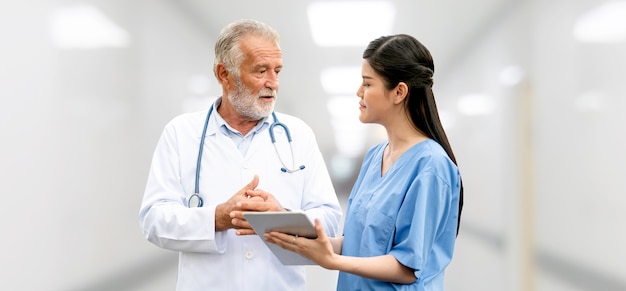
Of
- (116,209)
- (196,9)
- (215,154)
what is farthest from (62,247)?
(196,9)

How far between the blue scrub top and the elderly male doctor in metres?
0.17

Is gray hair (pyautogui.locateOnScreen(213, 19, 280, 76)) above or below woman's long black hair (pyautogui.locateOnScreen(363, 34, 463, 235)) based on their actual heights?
above

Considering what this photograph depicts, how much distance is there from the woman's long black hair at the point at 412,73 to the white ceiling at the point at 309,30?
1560 millimetres

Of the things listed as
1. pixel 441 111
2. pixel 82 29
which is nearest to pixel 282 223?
pixel 82 29

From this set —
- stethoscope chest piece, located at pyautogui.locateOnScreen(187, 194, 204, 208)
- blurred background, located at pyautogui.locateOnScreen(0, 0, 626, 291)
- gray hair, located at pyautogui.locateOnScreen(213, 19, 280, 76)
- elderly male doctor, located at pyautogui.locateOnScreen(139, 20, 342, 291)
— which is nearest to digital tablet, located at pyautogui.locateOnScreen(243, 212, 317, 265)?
elderly male doctor, located at pyautogui.locateOnScreen(139, 20, 342, 291)

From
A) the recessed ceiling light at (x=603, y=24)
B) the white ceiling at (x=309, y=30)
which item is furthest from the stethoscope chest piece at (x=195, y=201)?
the recessed ceiling light at (x=603, y=24)

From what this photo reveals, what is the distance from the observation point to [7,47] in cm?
169

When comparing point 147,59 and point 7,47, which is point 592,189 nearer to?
point 147,59

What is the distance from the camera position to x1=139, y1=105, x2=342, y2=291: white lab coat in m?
1.37

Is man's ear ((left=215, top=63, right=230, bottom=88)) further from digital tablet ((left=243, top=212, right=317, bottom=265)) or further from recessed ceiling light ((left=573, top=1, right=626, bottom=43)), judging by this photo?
recessed ceiling light ((left=573, top=1, right=626, bottom=43))

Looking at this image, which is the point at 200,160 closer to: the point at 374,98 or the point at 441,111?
the point at 374,98

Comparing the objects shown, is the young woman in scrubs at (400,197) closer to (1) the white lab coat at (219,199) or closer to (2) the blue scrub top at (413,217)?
(2) the blue scrub top at (413,217)

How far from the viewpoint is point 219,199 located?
1.44m

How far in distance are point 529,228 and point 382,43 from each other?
184cm
